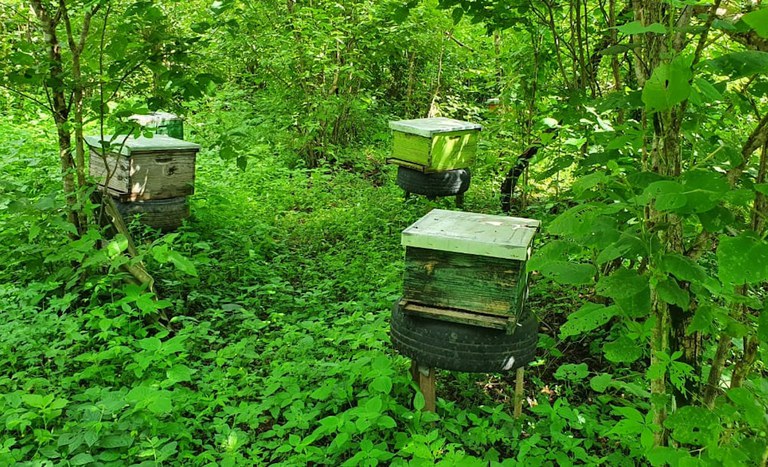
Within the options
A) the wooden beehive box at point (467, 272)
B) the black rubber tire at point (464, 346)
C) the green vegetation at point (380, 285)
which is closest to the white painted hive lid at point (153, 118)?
the green vegetation at point (380, 285)

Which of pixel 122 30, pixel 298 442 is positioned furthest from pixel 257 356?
pixel 122 30

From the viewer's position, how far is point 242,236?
5.35 m

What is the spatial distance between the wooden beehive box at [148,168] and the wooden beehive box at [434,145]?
2340mm

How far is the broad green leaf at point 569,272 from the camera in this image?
5.22 ft

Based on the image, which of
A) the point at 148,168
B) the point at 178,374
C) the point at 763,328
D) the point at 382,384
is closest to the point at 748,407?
the point at 763,328

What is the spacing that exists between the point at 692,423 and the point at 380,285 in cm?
323

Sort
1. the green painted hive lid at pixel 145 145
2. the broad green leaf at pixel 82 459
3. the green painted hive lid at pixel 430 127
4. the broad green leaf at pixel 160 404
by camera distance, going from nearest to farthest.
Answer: the broad green leaf at pixel 82 459 → the broad green leaf at pixel 160 404 → the green painted hive lid at pixel 145 145 → the green painted hive lid at pixel 430 127

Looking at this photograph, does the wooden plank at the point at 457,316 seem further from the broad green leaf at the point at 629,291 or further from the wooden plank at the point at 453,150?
the wooden plank at the point at 453,150

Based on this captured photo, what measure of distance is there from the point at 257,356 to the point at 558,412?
166 cm

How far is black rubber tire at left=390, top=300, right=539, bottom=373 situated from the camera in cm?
266

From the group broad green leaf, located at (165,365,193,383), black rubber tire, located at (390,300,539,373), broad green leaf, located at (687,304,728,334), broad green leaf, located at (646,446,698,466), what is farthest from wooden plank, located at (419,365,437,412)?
broad green leaf, located at (687,304,728,334)

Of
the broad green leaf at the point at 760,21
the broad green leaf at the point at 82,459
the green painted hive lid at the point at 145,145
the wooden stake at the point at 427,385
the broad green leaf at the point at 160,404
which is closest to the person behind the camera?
the broad green leaf at the point at 760,21

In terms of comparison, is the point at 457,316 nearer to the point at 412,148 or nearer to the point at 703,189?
the point at 703,189

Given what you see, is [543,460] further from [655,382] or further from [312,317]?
[312,317]
